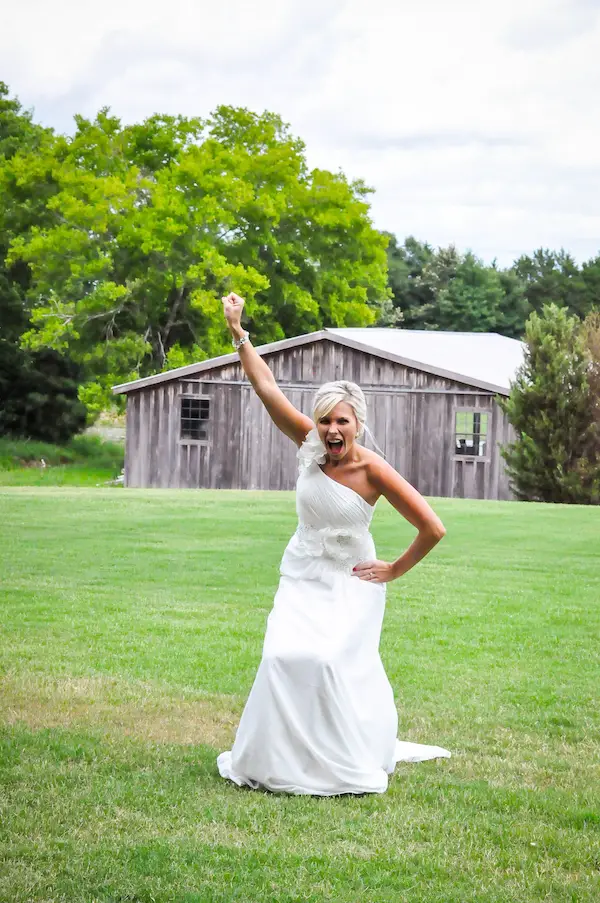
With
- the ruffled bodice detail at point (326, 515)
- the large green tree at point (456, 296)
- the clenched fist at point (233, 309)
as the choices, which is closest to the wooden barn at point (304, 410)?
the clenched fist at point (233, 309)

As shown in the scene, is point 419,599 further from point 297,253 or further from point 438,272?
point 438,272

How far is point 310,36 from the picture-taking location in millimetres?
63875

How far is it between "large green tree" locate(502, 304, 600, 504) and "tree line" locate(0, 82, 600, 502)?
14.6 m

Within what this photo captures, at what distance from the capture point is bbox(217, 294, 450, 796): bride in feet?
19.6

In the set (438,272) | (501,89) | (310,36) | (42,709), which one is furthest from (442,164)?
(42,709)

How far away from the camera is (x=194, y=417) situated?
32875 millimetres

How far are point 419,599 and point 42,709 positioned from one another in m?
6.11

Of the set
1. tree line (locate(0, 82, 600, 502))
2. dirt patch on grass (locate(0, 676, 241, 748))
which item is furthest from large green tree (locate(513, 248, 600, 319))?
dirt patch on grass (locate(0, 676, 241, 748))

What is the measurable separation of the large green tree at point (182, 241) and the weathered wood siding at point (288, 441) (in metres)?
9.75

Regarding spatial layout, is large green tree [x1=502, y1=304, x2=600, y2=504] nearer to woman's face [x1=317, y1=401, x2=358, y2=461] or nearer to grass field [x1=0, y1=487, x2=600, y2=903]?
grass field [x1=0, y1=487, x2=600, y2=903]

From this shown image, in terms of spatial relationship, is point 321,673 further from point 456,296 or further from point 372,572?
point 456,296

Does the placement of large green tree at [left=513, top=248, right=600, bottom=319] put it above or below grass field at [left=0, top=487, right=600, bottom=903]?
above

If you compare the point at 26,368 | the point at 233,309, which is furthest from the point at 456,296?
the point at 233,309

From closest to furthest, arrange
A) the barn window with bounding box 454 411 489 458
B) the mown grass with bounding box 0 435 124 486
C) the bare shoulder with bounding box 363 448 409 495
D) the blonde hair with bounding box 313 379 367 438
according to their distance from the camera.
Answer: the blonde hair with bounding box 313 379 367 438 < the bare shoulder with bounding box 363 448 409 495 < the barn window with bounding box 454 411 489 458 < the mown grass with bounding box 0 435 124 486
